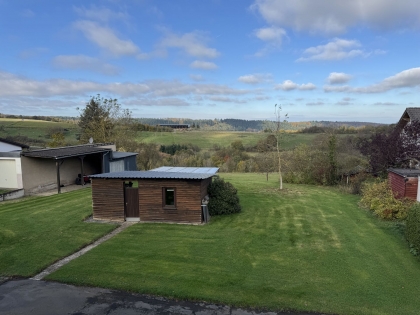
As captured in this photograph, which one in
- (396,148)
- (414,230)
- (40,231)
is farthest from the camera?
(396,148)

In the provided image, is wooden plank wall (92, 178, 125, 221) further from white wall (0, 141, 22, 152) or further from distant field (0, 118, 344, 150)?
distant field (0, 118, 344, 150)

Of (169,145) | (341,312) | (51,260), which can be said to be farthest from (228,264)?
(169,145)

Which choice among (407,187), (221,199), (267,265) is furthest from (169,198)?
(407,187)

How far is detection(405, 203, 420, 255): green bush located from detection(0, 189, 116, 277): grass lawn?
38.9 ft

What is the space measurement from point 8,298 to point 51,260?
2.22 metres

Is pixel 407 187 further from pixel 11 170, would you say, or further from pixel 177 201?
pixel 11 170

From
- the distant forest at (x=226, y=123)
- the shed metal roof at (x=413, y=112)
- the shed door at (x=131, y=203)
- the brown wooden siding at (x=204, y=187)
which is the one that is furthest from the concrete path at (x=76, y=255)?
the distant forest at (x=226, y=123)

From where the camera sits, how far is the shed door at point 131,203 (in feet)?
46.9

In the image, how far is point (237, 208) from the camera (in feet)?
52.4

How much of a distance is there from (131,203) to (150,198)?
1056mm

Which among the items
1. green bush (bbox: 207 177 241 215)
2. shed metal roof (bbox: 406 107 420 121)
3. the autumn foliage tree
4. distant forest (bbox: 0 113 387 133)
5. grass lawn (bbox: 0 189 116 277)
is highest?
distant forest (bbox: 0 113 387 133)

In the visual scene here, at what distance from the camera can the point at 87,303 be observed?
23.4ft

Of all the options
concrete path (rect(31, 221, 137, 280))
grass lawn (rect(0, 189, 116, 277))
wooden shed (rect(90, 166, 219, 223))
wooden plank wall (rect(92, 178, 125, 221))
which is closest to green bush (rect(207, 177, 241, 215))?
wooden shed (rect(90, 166, 219, 223))

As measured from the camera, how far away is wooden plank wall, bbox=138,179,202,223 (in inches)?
539
